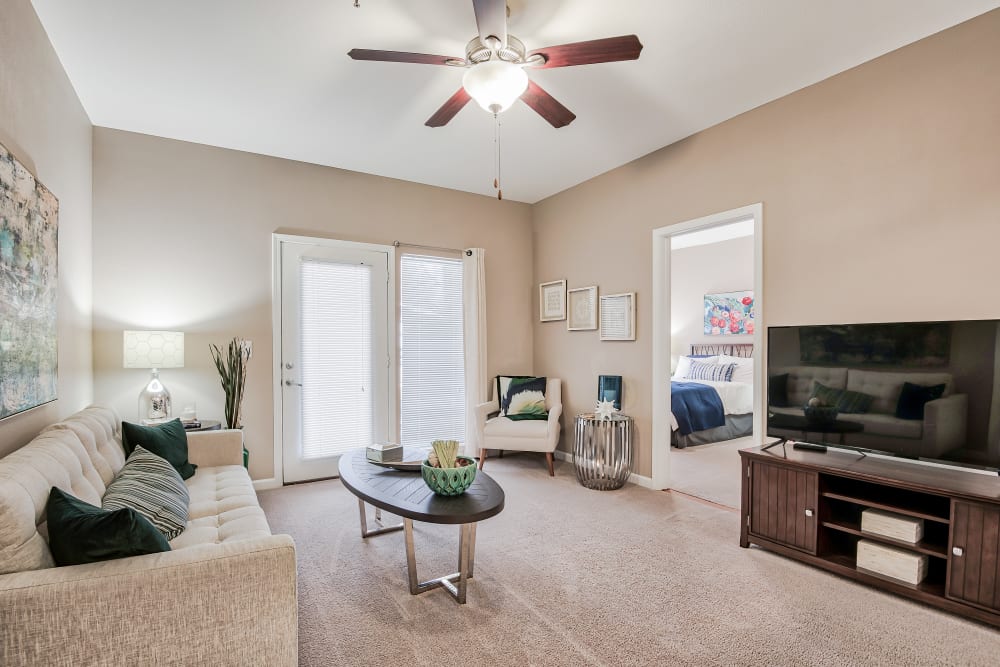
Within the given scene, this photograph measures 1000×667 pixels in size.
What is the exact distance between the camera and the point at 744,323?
687cm

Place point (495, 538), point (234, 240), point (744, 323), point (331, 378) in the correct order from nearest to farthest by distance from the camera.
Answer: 1. point (495, 538)
2. point (234, 240)
3. point (331, 378)
4. point (744, 323)

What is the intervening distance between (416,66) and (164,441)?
252 cm

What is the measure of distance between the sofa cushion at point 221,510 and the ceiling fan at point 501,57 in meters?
2.06

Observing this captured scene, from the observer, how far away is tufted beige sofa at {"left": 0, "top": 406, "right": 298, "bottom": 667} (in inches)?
50.3

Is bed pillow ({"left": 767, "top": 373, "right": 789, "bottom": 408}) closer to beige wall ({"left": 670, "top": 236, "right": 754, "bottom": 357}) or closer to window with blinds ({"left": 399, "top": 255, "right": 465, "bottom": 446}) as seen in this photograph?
window with blinds ({"left": 399, "top": 255, "right": 465, "bottom": 446})

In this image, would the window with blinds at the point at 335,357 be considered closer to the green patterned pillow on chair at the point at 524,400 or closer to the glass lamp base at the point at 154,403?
the glass lamp base at the point at 154,403

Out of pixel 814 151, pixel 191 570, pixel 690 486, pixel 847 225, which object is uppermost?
pixel 814 151

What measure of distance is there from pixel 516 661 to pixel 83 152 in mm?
3919

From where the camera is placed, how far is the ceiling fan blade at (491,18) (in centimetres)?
187

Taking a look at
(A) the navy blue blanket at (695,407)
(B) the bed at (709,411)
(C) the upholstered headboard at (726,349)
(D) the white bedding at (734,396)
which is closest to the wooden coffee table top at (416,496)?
(B) the bed at (709,411)

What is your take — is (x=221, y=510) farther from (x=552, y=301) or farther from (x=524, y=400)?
(x=552, y=301)

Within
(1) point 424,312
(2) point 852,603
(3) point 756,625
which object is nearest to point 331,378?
(1) point 424,312

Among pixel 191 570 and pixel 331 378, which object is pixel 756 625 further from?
pixel 331 378

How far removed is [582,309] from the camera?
4.83 metres
